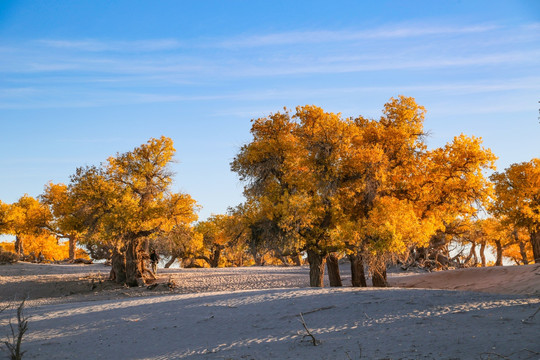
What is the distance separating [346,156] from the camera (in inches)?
762

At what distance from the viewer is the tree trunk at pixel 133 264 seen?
28.3 m

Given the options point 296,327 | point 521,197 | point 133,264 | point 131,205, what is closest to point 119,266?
point 133,264

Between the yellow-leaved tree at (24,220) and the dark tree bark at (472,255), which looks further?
the yellow-leaved tree at (24,220)

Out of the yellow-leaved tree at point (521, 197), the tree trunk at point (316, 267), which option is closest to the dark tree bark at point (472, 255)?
the yellow-leaved tree at point (521, 197)

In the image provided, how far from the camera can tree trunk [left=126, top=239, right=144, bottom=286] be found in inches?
1115

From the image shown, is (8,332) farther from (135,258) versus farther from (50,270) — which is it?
(50,270)

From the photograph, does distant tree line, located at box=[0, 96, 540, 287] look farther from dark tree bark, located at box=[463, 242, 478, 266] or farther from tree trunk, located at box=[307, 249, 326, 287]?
dark tree bark, located at box=[463, 242, 478, 266]

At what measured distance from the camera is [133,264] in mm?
28781

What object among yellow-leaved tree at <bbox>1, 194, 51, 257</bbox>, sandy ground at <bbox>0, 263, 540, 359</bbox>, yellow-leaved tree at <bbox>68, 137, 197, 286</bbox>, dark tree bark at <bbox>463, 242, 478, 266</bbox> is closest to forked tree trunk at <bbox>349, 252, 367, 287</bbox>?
sandy ground at <bbox>0, 263, 540, 359</bbox>

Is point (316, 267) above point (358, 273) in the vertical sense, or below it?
above

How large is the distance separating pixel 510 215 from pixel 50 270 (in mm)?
32735

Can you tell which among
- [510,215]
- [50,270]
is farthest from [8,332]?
[510,215]

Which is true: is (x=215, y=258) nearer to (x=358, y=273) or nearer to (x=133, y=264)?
(x=133, y=264)

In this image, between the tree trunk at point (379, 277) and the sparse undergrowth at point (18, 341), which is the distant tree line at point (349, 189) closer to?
the tree trunk at point (379, 277)
